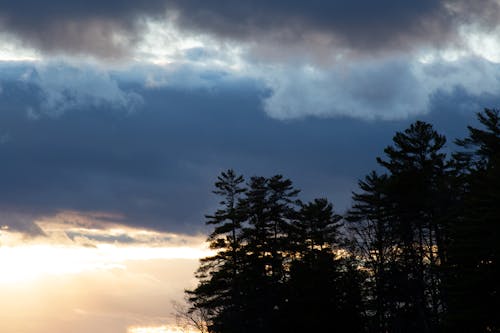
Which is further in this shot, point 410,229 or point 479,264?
point 410,229

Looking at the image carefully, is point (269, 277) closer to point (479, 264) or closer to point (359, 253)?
point (359, 253)

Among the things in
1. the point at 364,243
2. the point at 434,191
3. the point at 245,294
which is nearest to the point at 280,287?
the point at 245,294

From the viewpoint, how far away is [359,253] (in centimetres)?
5300

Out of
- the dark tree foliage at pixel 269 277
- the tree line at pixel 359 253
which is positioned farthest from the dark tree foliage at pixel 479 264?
the dark tree foliage at pixel 269 277

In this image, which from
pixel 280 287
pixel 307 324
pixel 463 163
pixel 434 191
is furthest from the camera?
pixel 280 287

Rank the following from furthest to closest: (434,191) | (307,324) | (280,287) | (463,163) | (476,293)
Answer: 1. (280,287)
2. (307,324)
3. (463,163)
4. (434,191)
5. (476,293)

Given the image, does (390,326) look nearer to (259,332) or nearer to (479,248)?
(259,332)

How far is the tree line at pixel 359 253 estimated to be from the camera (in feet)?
152

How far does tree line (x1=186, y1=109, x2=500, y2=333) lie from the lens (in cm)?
4631

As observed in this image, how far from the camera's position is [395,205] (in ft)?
174

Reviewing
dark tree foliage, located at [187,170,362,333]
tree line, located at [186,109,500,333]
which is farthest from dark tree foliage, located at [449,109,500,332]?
dark tree foliage, located at [187,170,362,333]

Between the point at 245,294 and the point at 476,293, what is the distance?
2727cm

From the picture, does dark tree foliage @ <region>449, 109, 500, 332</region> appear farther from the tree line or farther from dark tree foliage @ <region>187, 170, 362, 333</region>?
dark tree foliage @ <region>187, 170, 362, 333</region>

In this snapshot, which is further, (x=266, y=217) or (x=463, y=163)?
(x=266, y=217)
